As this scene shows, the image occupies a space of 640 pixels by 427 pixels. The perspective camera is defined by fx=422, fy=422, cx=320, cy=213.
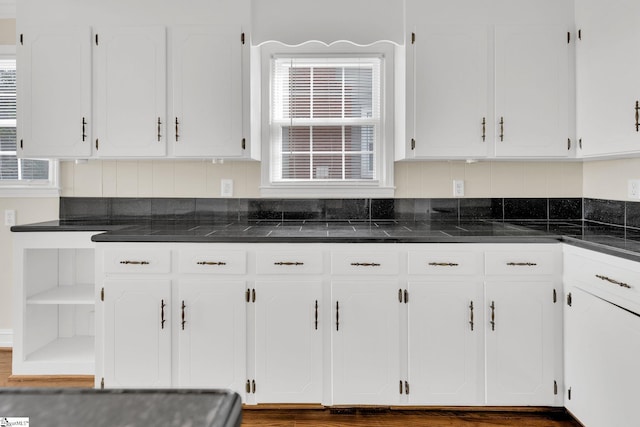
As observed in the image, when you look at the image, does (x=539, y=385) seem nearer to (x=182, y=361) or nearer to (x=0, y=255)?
(x=182, y=361)

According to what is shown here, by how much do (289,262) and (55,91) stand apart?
1824 mm

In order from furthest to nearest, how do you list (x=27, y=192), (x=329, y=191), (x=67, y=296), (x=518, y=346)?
1. (x=27, y=192)
2. (x=329, y=191)
3. (x=67, y=296)
4. (x=518, y=346)

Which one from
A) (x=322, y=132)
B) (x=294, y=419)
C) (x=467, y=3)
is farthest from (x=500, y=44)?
(x=294, y=419)

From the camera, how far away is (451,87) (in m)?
2.55

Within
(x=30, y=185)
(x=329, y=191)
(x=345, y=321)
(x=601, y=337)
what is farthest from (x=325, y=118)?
(x=30, y=185)

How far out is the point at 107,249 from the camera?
228 cm

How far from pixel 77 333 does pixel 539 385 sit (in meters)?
2.97

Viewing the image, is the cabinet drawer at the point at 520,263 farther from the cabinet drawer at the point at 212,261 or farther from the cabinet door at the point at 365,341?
the cabinet drawer at the point at 212,261

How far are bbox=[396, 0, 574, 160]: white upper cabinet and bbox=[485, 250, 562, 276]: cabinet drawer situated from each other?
2.30 feet

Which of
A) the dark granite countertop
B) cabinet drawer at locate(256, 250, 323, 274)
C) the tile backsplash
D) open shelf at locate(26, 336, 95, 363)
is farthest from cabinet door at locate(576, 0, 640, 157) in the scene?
open shelf at locate(26, 336, 95, 363)

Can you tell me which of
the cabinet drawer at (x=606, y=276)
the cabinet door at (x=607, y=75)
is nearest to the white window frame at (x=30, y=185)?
the cabinet drawer at (x=606, y=276)

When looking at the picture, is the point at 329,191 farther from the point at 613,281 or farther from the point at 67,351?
the point at 67,351

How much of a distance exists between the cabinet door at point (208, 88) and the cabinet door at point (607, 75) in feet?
6.69

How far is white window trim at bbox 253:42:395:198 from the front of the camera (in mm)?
2902
